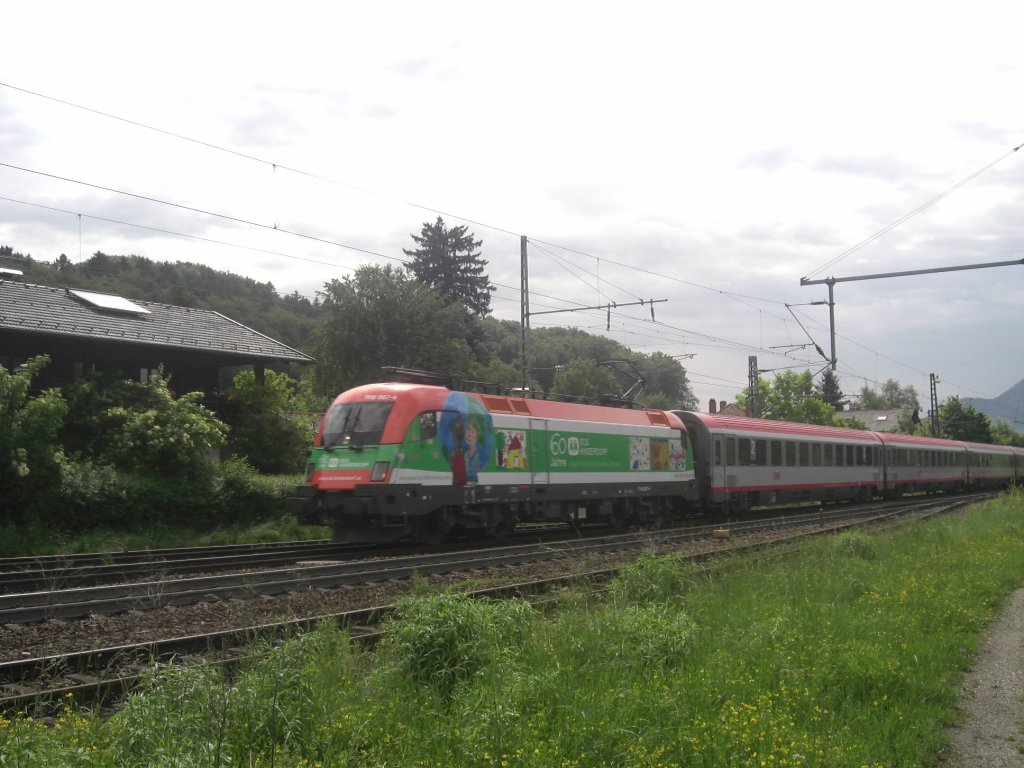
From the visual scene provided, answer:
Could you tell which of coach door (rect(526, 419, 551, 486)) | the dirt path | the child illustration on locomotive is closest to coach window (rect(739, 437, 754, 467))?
coach door (rect(526, 419, 551, 486))

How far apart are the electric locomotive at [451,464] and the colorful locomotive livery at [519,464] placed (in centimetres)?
3

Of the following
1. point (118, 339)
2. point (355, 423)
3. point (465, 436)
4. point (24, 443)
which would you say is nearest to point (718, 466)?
point (465, 436)

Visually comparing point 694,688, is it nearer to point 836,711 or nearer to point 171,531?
point 836,711

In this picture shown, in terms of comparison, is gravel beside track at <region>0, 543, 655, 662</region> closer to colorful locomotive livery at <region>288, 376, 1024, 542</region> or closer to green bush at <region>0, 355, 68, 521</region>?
colorful locomotive livery at <region>288, 376, 1024, 542</region>

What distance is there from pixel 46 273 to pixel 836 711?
44616mm

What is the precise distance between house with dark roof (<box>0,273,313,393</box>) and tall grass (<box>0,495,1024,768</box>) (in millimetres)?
18865

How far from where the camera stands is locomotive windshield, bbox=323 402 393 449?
1561cm

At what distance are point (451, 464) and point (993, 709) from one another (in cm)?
1104

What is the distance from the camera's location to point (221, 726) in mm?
4371

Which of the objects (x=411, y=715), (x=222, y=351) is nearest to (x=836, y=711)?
(x=411, y=715)

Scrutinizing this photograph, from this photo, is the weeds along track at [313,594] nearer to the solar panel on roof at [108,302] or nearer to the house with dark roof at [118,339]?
the house with dark roof at [118,339]

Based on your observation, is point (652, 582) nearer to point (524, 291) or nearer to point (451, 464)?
point (451, 464)

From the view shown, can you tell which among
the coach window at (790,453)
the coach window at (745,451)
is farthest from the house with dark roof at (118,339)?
the coach window at (790,453)

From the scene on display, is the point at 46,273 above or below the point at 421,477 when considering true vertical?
above
